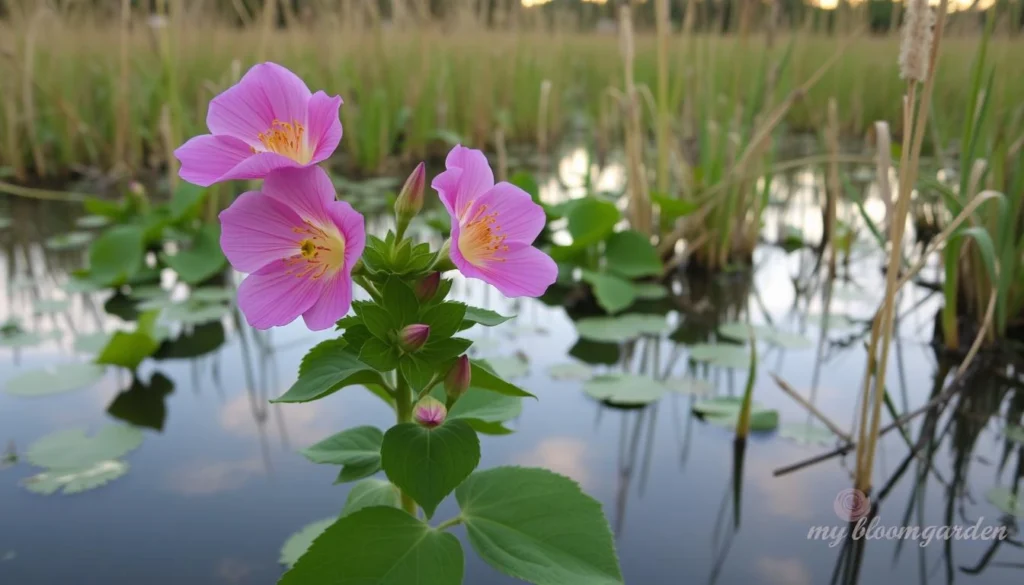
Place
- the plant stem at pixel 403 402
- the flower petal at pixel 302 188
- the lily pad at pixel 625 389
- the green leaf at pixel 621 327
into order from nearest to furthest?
the flower petal at pixel 302 188
the plant stem at pixel 403 402
the lily pad at pixel 625 389
the green leaf at pixel 621 327

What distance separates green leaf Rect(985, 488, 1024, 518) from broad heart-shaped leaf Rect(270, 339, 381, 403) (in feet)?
2.81

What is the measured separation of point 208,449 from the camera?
3.79ft

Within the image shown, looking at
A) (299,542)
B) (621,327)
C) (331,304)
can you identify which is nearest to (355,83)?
(621,327)

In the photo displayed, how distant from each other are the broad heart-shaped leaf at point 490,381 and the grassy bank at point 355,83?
1.89 meters

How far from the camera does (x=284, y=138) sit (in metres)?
0.62

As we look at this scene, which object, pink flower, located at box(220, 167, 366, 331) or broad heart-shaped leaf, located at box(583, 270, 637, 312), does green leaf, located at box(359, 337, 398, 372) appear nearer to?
pink flower, located at box(220, 167, 366, 331)

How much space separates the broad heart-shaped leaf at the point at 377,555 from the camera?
2.01ft

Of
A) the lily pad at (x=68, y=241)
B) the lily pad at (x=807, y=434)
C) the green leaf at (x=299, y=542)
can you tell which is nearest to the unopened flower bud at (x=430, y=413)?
the green leaf at (x=299, y=542)

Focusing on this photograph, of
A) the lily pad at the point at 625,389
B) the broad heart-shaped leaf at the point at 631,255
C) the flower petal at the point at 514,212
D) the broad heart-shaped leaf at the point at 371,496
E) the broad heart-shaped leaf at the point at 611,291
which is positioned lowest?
the lily pad at the point at 625,389

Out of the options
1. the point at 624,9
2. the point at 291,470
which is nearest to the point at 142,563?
the point at 291,470

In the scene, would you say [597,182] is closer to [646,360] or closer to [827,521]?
[646,360]

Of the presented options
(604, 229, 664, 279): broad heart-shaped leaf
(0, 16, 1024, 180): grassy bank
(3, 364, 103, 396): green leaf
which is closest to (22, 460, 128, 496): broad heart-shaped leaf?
(3, 364, 103, 396): green leaf

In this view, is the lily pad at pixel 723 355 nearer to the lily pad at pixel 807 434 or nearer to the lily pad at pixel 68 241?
the lily pad at pixel 807 434

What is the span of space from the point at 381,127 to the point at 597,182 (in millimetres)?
1081
